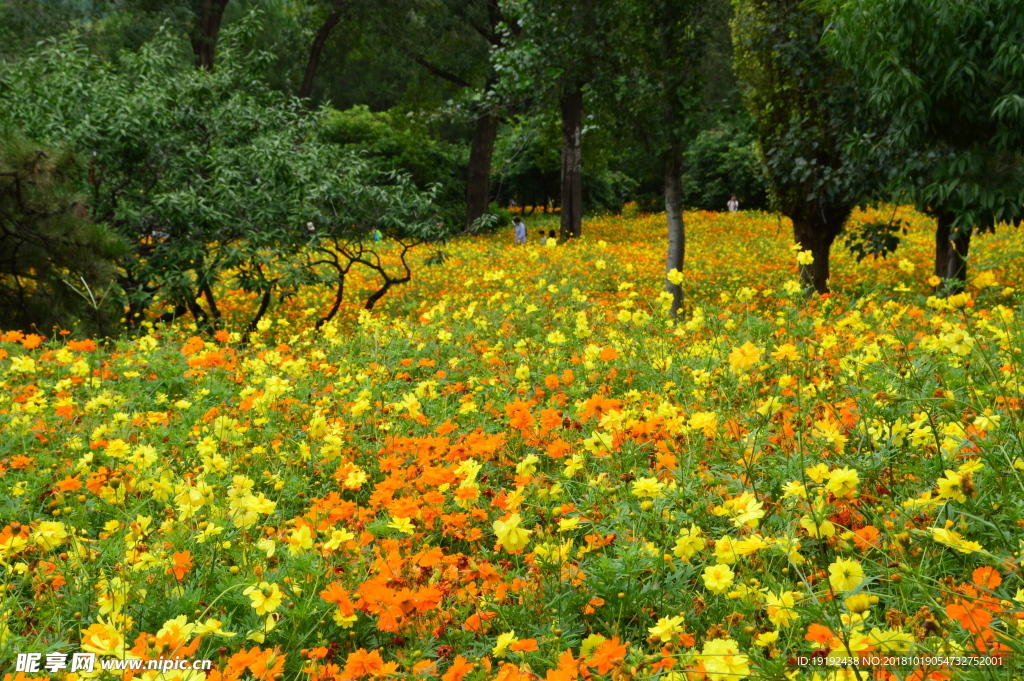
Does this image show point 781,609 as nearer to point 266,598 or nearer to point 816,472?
point 816,472

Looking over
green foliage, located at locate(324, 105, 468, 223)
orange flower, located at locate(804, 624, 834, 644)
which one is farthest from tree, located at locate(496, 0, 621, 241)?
green foliage, located at locate(324, 105, 468, 223)

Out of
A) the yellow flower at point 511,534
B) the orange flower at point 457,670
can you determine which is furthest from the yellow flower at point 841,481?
the orange flower at point 457,670

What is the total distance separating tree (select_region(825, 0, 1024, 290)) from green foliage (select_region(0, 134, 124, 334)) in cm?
651

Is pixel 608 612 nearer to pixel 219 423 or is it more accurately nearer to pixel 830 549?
pixel 830 549

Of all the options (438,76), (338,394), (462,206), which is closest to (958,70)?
(338,394)

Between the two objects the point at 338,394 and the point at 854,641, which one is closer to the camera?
the point at 854,641

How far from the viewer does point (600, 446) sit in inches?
108

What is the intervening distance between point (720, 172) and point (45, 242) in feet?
83.4

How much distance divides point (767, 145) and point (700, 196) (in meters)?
19.5

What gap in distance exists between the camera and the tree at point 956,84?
17.2ft

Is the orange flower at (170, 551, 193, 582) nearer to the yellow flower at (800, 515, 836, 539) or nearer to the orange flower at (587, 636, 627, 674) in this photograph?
the orange flower at (587, 636, 627, 674)

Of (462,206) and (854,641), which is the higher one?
(462,206)

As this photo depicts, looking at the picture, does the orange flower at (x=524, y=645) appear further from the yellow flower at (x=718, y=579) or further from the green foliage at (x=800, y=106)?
the green foliage at (x=800, y=106)

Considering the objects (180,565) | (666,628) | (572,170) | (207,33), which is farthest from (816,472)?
(207,33)
